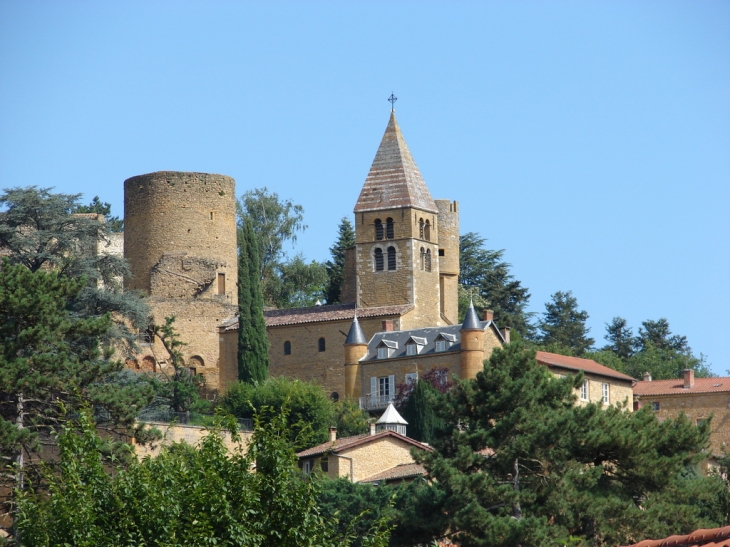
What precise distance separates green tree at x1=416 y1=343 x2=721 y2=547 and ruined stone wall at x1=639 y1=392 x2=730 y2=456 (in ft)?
88.6

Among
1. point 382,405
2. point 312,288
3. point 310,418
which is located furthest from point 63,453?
point 312,288

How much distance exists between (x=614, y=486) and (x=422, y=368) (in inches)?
989

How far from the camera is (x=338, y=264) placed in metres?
77.1

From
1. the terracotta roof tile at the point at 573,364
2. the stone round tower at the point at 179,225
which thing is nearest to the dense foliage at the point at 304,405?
the terracotta roof tile at the point at 573,364

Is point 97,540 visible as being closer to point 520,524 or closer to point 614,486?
point 520,524

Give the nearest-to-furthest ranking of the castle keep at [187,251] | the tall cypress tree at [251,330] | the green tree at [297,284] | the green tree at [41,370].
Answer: the green tree at [41,370], the tall cypress tree at [251,330], the castle keep at [187,251], the green tree at [297,284]

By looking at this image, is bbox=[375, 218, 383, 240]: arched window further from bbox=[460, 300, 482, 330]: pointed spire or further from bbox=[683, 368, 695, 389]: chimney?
bbox=[683, 368, 695, 389]: chimney

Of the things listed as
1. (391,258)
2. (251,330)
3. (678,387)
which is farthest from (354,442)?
(678,387)

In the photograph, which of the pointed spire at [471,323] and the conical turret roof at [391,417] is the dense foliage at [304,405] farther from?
the pointed spire at [471,323]

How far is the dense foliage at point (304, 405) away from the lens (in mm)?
54469

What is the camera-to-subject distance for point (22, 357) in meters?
34.4

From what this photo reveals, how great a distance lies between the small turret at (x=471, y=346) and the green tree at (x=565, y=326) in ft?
78.5

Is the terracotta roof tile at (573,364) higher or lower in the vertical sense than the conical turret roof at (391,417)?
higher

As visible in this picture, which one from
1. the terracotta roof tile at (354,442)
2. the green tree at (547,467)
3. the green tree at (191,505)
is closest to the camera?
the green tree at (191,505)
